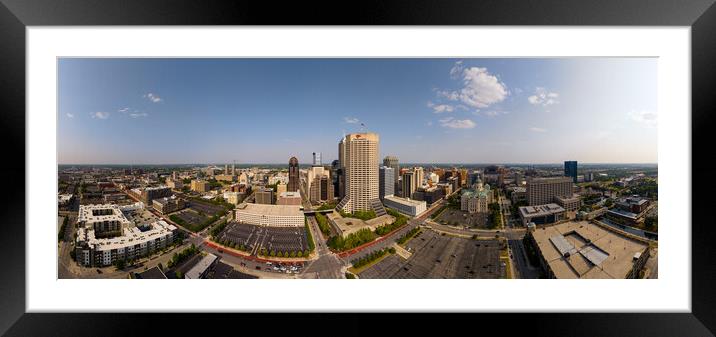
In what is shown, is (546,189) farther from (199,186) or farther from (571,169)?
(199,186)

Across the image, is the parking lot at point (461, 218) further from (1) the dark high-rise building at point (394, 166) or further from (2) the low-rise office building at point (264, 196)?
(2) the low-rise office building at point (264, 196)

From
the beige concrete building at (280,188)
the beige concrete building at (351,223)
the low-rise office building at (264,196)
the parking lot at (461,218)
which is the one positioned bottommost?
the beige concrete building at (351,223)

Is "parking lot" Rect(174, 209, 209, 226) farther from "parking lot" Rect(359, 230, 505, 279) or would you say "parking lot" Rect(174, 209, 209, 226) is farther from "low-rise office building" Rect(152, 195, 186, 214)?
"parking lot" Rect(359, 230, 505, 279)

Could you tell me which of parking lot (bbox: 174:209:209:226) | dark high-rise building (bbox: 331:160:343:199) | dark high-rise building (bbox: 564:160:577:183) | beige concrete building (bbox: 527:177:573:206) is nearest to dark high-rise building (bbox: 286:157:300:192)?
dark high-rise building (bbox: 331:160:343:199)

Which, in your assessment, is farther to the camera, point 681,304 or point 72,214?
point 72,214

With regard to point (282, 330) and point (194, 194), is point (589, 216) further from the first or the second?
point (194, 194)
